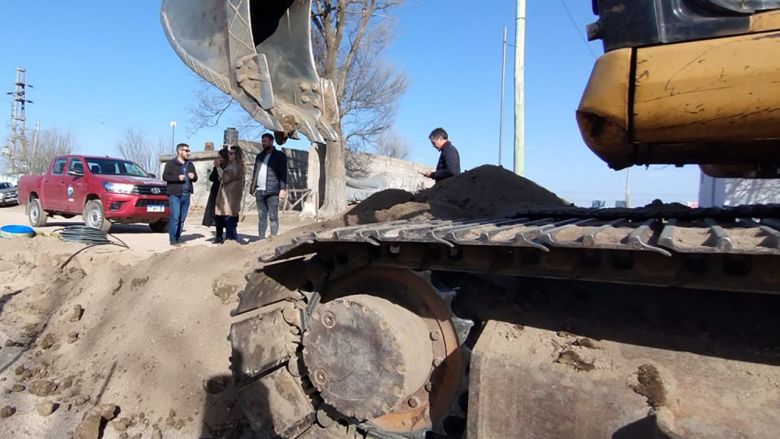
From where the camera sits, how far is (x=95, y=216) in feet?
38.6

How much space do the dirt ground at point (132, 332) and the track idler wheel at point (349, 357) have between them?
55 cm

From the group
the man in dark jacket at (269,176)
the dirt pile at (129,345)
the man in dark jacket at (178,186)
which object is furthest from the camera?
the man in dark jacket at (178,186)

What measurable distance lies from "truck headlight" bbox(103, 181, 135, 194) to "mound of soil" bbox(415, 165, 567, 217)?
720 cm

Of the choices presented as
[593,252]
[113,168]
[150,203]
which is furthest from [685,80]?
[113,168]

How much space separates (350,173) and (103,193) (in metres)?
18.1

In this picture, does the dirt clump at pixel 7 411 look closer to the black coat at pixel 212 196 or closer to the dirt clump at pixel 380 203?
the dirt clump at pixel 380 203

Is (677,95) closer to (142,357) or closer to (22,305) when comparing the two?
(142,357)

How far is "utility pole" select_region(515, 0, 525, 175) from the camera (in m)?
12.0

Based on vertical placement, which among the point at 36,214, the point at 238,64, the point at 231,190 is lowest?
the point at 36,214

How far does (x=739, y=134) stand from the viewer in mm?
2049

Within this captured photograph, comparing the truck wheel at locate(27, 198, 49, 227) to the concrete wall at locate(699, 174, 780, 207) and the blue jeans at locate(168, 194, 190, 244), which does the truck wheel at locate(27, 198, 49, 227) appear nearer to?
the blue jeans at locate(168, 194, 190, 244)

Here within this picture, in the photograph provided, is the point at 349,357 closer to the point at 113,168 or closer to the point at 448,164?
the point at 448,164

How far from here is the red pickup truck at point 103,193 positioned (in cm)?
1151

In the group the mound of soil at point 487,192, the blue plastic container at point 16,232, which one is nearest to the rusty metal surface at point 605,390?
the mound of soil at point 487,192
